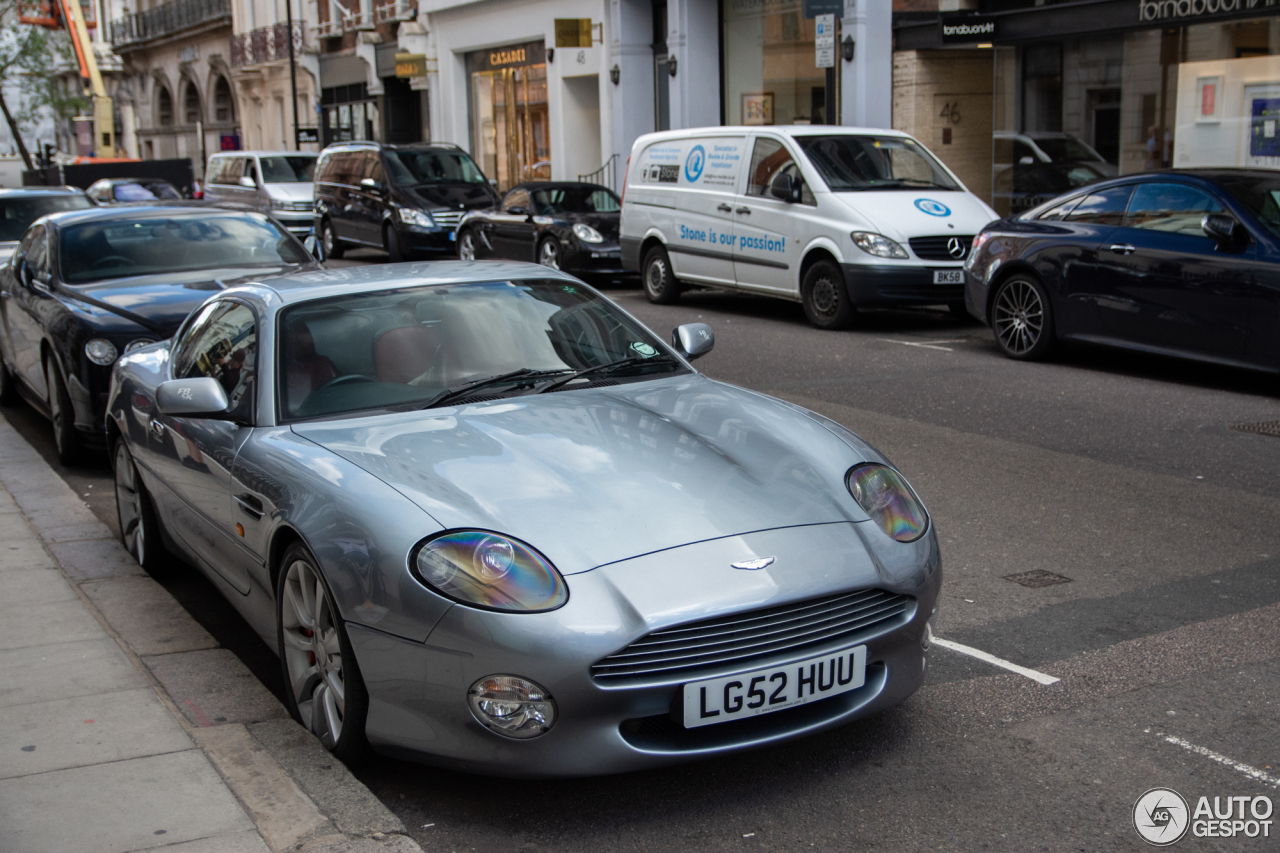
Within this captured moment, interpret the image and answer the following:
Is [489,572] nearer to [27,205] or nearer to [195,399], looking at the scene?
[195,399]

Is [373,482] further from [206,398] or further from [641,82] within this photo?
[641,82]

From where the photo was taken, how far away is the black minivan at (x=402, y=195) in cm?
2081

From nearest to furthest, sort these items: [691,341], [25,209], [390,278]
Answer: [390,278] < [691,341] < [25,209]

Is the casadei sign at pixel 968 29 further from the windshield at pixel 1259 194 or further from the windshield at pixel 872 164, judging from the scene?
the windshield at pixel 1259 194

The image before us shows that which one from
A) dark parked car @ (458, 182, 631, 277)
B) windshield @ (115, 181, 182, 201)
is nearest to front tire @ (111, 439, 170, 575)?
dark parked car @ (458, 182, 631, 277)

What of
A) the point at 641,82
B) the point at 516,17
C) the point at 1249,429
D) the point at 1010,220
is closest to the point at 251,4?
the point at 516,17

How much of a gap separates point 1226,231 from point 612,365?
617 centimetres

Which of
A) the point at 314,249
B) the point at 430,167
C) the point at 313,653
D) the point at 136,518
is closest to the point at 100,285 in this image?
the point at 314,249

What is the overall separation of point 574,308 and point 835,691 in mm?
2116

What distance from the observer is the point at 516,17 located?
31828mm

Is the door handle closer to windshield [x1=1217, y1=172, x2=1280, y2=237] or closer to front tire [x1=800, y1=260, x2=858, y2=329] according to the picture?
windshield [x1=1217, y1=172, x2=1280, y2=237]

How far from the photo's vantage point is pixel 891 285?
12711mm

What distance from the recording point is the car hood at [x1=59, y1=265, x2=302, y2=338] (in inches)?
320

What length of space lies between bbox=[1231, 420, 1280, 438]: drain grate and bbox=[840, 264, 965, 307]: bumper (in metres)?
4.71
